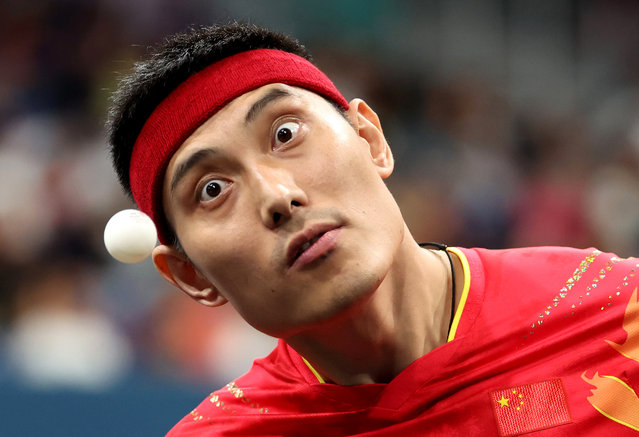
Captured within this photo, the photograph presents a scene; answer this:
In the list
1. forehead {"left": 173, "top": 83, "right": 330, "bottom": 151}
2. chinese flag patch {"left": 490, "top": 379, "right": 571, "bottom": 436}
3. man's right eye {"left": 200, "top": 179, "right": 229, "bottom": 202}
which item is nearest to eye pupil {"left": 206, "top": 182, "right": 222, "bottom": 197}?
man's right eye {"left": 200, "top": 179, "right": 229, "bottom": 202}

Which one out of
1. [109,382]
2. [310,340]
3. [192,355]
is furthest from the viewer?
[192,355]

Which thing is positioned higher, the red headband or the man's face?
the red headband

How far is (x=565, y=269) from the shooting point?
2238mm

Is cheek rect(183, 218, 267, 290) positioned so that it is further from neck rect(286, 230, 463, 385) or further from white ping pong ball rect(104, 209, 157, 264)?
neck rect(286, 230, 463, 385)

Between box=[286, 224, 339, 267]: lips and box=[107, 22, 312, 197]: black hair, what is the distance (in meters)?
0.57

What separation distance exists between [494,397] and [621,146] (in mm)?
3923

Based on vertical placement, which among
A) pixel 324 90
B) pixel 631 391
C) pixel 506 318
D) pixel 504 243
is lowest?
pixel 504 243

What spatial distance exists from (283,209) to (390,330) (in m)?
0.46

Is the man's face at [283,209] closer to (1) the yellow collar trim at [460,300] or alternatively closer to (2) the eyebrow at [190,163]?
(2) the eyebrow at [190,163]

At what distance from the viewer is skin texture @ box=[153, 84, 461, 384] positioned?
195 centimetres

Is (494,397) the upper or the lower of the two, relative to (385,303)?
lower

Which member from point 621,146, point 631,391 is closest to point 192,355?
point 631,391

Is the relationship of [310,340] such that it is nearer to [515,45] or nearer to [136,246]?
[136,246]

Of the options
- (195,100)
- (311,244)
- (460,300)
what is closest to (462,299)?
(460,300)
